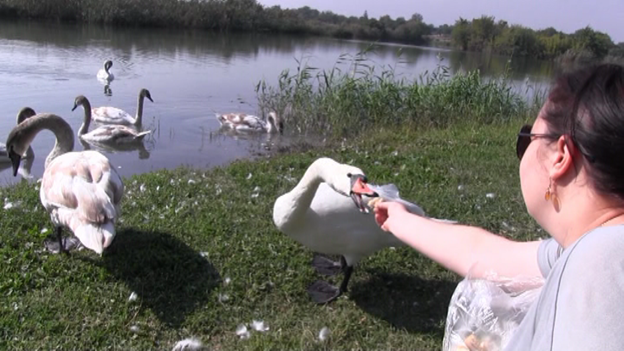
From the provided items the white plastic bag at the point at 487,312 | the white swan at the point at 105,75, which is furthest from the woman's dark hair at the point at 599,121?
the white swan at the point at 105,75

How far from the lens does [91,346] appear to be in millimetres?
3576

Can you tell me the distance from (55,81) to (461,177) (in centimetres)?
1252

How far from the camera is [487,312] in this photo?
1604 millimetres

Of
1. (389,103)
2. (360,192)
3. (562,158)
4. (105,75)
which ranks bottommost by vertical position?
(105,75)

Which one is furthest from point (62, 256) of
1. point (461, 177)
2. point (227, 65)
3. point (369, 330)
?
point (227, 65)

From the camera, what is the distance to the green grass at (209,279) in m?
3.76

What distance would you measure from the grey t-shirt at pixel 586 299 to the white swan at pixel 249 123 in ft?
37.9

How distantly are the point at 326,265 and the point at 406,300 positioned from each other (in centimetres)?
80

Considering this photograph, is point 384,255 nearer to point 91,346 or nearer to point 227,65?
point 91,346

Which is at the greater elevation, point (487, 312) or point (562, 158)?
point (562, 158)

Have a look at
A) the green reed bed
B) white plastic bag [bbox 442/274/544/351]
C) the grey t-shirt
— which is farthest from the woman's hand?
the green reed bed

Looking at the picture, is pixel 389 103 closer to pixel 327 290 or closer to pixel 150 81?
pixel 150 81

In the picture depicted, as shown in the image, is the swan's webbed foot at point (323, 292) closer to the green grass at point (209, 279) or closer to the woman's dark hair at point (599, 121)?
the green grass at point (209, 279)

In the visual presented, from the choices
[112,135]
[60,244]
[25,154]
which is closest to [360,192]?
[60,244]
